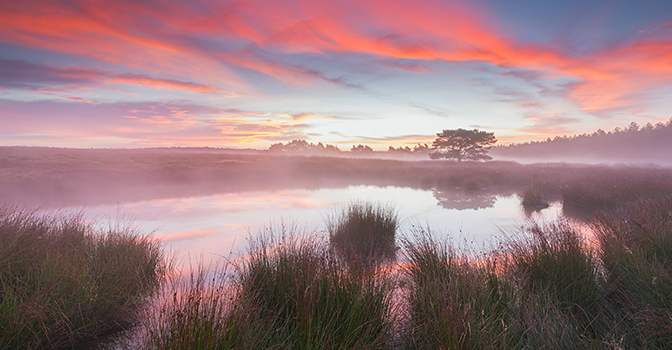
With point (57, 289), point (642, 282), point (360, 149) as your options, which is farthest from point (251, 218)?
point (360, 149)

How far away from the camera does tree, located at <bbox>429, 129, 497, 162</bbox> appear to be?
154 ft

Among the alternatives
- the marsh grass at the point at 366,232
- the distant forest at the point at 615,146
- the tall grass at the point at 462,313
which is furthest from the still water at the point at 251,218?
the distant forest at the point at 615,146

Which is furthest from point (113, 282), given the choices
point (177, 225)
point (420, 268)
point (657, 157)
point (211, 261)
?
point (657, 157)

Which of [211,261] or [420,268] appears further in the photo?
[211,261]

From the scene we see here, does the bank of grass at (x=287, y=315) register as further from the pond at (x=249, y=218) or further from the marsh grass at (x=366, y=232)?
the marsh grass at (x=366, y=232)

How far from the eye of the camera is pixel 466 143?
47.2m

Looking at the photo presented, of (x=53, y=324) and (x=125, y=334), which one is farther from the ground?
(x=53, y=324)

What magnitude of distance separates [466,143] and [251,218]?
146 feet

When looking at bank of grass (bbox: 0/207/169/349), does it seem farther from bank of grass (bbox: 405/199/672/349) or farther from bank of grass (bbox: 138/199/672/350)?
bank of grass (bbox: 405/199/672/349)

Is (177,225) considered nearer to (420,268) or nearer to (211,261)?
(211,261)

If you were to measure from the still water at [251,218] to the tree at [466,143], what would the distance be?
35681 millimetres

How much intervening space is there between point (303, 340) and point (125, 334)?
231 cm

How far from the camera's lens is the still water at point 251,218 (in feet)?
23.7

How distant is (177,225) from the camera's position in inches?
369
